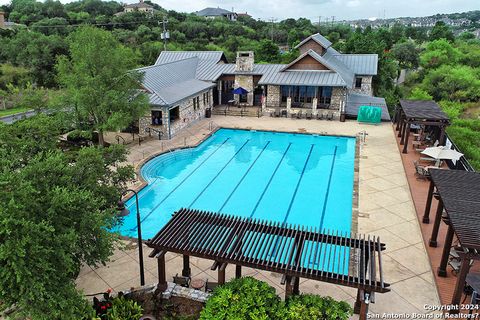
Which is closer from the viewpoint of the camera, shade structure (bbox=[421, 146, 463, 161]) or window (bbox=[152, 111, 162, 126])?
shade structure (bbox=[421, 146, 463, 161])

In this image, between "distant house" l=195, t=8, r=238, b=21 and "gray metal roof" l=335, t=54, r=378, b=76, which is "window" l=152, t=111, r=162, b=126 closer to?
"gray metal roof" l=335, t=54, r=378, b=76

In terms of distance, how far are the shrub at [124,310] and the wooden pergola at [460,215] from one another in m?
8.34

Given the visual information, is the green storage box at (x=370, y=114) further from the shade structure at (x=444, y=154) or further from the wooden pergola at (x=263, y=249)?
the wooden pergola at (x=263, y=249)

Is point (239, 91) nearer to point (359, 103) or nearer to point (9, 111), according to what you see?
point (359, 103)

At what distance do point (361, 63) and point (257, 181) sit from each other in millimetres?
24708

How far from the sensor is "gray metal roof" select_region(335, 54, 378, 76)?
3797cm

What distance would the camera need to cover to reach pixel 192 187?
771 inches

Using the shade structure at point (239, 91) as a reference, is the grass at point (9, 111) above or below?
below

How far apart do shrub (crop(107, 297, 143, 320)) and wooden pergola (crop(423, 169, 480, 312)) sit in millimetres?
8337

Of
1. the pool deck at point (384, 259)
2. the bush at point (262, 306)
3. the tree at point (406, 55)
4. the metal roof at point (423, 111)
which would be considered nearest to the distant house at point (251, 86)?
the pool deck at point (384, 259)

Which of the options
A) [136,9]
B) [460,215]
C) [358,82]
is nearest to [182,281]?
[460,215]

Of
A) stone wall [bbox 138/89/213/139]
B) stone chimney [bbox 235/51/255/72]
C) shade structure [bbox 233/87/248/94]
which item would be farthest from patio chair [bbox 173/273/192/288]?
stone chimney [bbox 235/51/255/72]

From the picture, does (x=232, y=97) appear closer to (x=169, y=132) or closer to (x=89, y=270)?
(x=169, y=132)

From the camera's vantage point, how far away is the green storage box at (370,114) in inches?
1203
